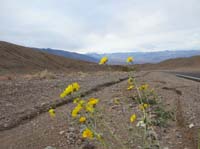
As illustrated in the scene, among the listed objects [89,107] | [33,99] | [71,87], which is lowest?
[33,99]

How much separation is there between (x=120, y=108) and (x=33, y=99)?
3501 mm

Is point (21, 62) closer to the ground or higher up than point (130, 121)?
closer to the ground

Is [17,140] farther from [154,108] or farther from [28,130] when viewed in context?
[154,108]

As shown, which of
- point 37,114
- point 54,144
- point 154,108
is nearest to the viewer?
point 54,144

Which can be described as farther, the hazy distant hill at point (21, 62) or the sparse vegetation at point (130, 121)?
the hazy distant hill at point (21, 62)

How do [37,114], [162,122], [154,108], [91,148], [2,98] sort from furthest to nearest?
[2,98], [37,114], [154,108], [162,122], [91,148]

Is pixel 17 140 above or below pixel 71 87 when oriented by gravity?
below

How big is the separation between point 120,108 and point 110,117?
897 mm

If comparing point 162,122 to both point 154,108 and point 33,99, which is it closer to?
point 154,108

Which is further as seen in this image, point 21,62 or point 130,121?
point 21,62

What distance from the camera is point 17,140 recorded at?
4426 mm

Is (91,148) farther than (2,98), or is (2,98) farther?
(2,98)

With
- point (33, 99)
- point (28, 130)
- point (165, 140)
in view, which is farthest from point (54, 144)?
point (33, 99)

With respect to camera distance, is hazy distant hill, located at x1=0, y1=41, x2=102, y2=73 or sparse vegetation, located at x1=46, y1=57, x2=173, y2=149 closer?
sparse vegetation, located at x1=46, y1=57, x2=173, y2=149
